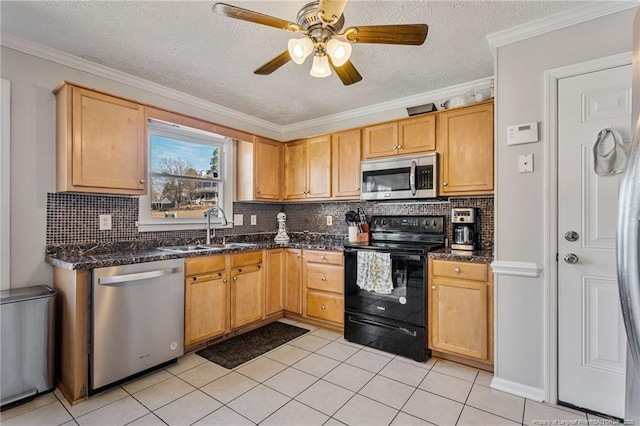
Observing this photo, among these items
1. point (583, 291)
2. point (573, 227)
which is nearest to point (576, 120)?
point (573, 227)

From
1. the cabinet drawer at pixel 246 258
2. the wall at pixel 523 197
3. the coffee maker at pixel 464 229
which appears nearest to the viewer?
the wall at pixel 523 197

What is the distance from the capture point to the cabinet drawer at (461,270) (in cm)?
236

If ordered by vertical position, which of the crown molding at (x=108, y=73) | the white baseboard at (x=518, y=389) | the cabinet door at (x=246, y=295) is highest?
the crown molding at (x=108, y=73)

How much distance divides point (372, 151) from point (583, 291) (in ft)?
6.71

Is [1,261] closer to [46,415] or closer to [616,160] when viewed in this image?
[46,415]

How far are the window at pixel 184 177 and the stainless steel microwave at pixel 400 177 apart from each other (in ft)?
5.30

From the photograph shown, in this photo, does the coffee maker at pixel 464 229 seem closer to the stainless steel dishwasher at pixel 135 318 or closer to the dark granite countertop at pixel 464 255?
the dark granite countertop at pixel 464 255

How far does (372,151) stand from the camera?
3285mm

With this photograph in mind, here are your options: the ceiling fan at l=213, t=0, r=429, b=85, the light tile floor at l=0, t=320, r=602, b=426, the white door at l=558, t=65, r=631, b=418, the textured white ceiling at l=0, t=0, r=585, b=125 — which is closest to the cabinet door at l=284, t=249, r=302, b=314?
the light tile floor at l=0, t=320, r=602, b=426

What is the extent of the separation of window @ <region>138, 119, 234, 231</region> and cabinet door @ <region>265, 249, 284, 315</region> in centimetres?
75

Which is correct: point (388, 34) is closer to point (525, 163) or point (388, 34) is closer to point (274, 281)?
point (525, 163)

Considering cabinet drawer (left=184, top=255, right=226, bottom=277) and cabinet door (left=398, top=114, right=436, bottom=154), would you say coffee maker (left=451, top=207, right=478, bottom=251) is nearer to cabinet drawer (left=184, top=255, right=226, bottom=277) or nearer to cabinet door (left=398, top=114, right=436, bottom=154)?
cabinet door (left=398, top=114, right=436, bottom=154)

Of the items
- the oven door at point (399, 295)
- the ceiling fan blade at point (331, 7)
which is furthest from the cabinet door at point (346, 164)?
the ceiling fan blade at point (331, 7)

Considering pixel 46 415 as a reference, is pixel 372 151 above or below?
above
